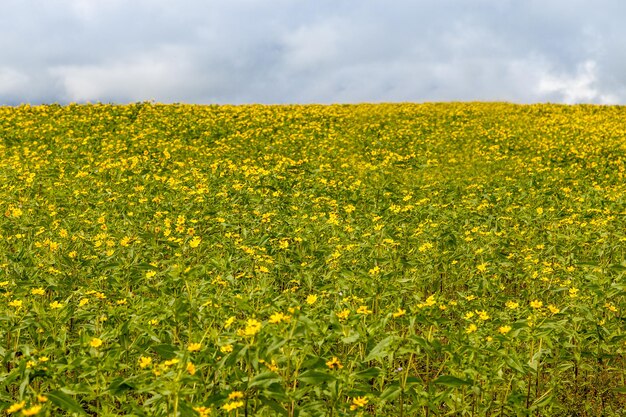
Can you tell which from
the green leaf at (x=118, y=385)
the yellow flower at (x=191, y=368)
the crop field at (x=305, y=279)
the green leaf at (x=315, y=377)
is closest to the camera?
the yellow flower at (x=191, y=368)

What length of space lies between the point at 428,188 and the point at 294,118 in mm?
9560

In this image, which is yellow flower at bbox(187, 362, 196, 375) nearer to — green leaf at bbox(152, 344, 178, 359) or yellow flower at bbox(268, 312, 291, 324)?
green leaf at bbox(152, 344, 178, 359)

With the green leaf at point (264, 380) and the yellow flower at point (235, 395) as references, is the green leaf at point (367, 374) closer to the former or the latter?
the green leaf at point (264, 380)

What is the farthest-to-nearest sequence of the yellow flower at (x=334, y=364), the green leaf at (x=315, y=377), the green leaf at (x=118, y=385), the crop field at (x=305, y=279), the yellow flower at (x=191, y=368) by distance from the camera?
the crop field at (x=305, y=279), the yellow flower at (x=334, y=364), the green leaf at (x=118, y=385), the green leaf at (x=315, y=377), the yellow flower at (x=191, y=368)

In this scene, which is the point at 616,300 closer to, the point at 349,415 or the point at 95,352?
the point at 349,415

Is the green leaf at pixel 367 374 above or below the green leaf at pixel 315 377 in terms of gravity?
below

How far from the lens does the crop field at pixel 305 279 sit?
328cm

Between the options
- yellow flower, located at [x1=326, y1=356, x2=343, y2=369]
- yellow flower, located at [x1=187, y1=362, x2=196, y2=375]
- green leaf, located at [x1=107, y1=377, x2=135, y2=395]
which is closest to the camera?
yellow flower, located at [x1=187, y1=362, x2=196, y2=375]

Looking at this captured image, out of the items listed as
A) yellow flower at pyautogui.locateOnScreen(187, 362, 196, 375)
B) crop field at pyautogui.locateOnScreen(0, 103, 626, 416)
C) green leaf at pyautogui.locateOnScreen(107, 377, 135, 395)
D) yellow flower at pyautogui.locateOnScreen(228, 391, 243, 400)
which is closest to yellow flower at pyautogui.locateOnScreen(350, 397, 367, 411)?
crop field at pyautogui.locateOnScreen(0, 103, 626, 416)

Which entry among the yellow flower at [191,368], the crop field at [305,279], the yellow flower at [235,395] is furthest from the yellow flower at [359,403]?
the yellow flower at [191,368]

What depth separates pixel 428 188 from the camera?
11.2m

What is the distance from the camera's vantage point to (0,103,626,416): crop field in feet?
10.8

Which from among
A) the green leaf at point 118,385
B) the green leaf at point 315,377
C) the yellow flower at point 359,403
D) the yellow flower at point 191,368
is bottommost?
the yellow flower at point 359,403

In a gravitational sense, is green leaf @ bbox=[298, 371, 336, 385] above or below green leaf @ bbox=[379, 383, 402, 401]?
above
